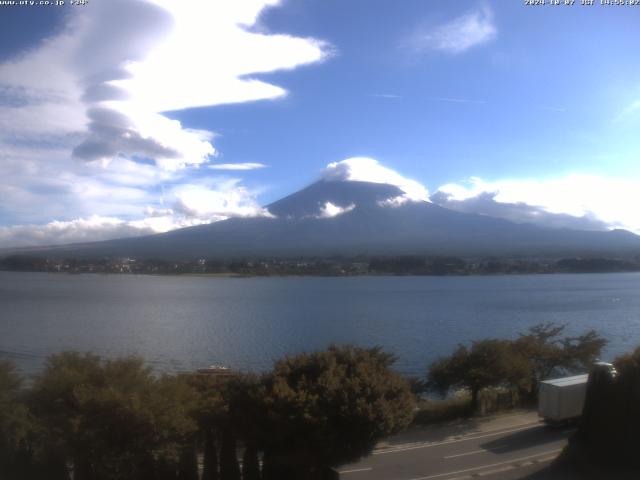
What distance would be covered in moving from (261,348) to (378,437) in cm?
1578

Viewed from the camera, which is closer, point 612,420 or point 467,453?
point 612,420

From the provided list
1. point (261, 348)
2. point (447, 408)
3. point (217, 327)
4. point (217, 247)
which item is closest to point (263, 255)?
point (217, 247)

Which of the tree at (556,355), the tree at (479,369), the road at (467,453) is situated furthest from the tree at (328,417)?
the tree at (556,355)

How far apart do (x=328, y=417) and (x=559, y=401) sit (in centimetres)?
480

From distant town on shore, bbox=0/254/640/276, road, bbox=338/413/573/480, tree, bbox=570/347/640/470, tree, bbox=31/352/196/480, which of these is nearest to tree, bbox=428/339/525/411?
road, bbox=338/413/573/480

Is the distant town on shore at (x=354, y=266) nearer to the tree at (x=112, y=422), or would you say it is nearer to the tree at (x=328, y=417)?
the tree at (x=112, y=422)

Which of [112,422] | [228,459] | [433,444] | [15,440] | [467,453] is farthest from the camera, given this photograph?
[433,444]

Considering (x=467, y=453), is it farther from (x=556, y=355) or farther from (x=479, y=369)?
(x=556, y=355)

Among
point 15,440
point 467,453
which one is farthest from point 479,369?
point 15,440

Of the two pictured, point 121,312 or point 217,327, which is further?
point 121,312

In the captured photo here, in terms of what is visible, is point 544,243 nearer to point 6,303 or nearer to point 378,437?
point 6,303

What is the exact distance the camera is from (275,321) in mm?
31406

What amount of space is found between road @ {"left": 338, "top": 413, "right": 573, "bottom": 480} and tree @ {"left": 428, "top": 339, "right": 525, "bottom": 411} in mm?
1691

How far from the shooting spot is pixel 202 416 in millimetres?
7137
